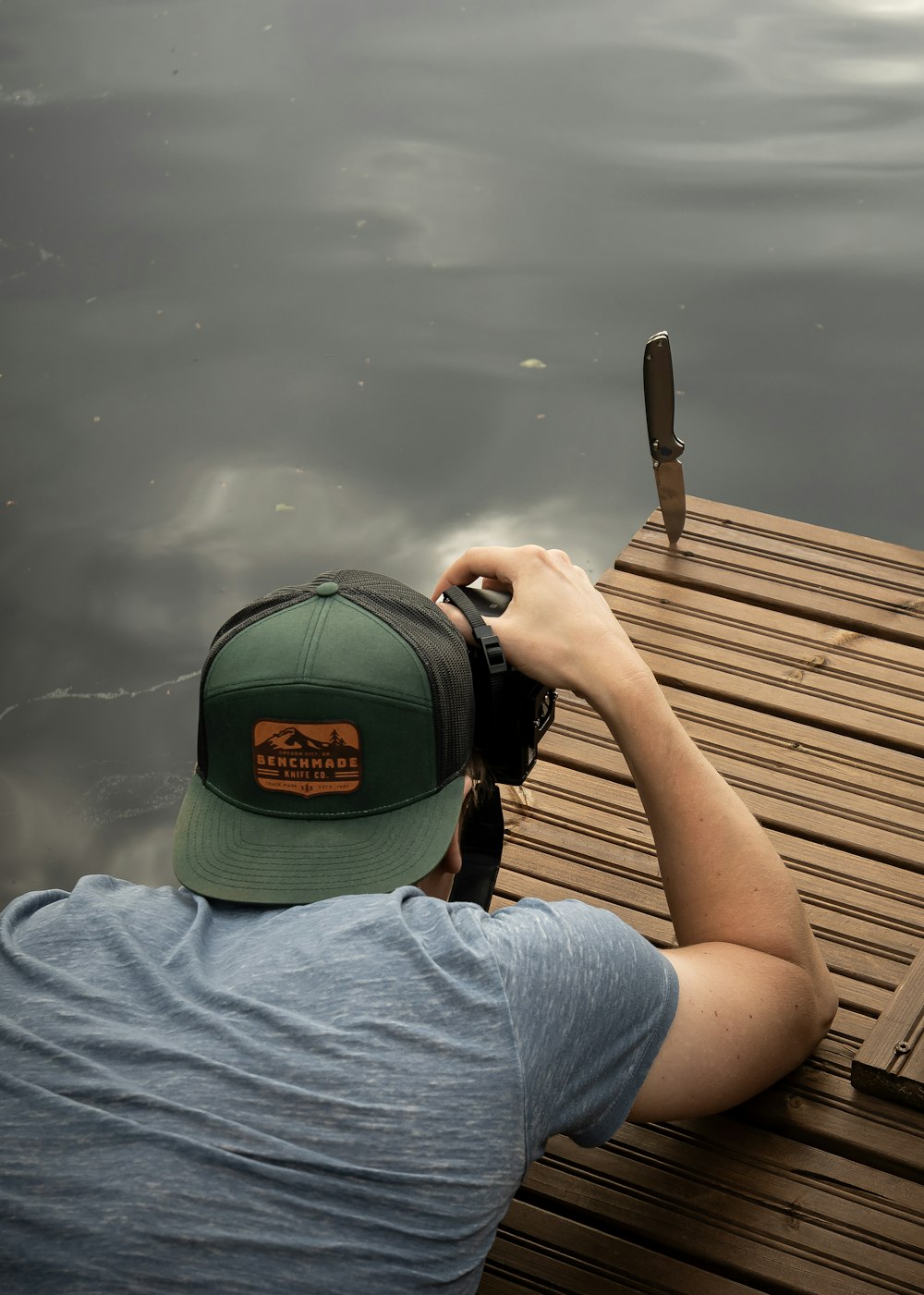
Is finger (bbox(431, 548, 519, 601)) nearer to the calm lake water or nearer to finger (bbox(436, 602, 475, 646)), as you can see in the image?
finger (bbox(436, 602, 475, 646))

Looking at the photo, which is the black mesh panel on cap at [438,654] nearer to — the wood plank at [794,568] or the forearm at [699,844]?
the forearm at [699,844]

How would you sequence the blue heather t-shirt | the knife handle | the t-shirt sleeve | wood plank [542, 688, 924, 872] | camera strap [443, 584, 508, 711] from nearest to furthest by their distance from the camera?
the blue heather t-shirt → the t-shirt sleeve → camera strap [443, 584, 508, 711] → wood plank [542, 688, 924, 872] → the knife handle

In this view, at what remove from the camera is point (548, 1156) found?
1.54 metres

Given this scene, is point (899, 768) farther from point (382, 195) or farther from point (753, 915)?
point (382, 195)

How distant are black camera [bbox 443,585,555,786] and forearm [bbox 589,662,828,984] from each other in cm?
8

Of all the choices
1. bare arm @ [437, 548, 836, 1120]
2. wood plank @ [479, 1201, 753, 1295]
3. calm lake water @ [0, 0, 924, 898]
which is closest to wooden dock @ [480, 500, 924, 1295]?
wood plank @ [479, 1201, 753, 1295]

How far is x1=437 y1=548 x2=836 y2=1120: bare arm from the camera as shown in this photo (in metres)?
1.30

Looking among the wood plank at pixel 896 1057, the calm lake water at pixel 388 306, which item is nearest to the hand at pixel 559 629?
the wood plank at pixel 896 1057

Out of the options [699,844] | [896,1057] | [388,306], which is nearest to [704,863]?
[699,844]

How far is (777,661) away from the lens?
232 cm

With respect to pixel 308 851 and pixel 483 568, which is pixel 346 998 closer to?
pixel 308 851

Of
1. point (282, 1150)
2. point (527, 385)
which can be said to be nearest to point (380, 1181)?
point (282, 1150)

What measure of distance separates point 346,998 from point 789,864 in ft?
3.49

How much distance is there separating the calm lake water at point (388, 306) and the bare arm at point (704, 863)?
1.81 meters
